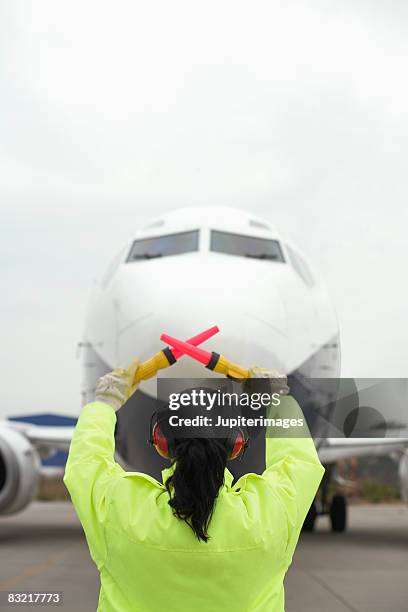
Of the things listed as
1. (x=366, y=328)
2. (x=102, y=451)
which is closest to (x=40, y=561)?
(x=366, y=328)

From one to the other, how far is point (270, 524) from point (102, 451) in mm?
463

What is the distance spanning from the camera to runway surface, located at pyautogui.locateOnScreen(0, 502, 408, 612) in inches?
224

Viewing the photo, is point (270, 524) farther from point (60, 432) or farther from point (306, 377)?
point (60, 432)

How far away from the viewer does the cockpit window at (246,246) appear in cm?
771

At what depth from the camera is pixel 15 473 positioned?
10.9m

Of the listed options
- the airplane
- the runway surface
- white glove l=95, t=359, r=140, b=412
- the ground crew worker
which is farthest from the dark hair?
the runway surface

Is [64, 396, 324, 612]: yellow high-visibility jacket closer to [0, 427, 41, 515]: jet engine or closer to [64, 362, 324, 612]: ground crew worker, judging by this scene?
[64, 362, 324, 612]: ground crew worker

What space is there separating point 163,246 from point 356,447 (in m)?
4.66

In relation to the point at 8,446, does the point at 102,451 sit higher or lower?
higher

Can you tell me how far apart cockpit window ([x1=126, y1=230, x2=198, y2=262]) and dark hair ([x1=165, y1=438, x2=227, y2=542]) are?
5731mm

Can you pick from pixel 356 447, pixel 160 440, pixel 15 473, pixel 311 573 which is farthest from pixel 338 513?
pixel 160 440

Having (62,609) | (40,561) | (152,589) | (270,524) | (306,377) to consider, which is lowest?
(40,561)

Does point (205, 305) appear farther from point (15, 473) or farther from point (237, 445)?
point (15, 473)

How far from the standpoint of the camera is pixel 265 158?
522cm
